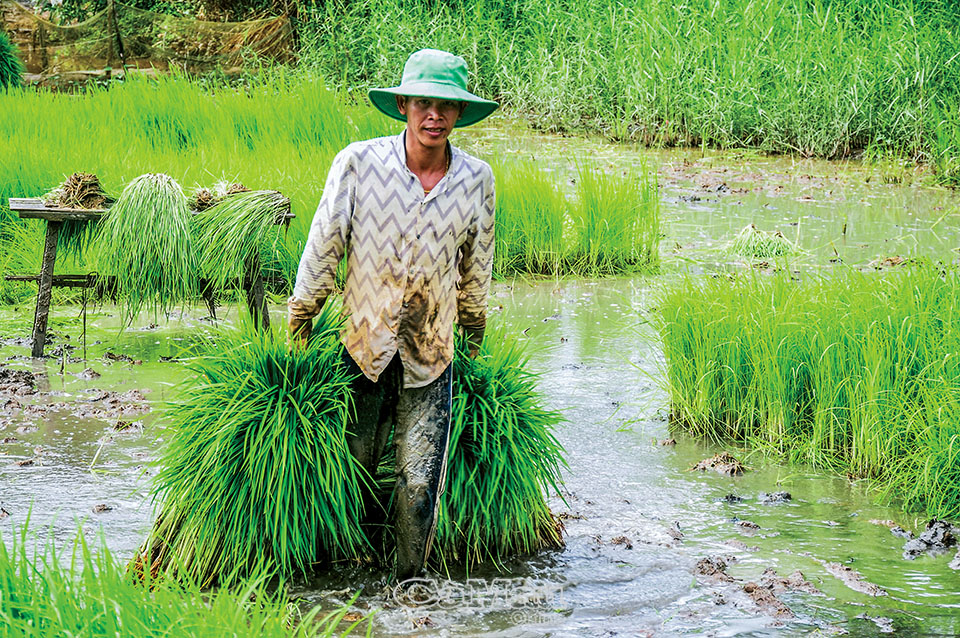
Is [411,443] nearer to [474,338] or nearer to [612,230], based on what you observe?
[474,338]

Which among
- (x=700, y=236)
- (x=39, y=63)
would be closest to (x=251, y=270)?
(x=700, y=236)

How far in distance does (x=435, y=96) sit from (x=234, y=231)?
2306 millimetres

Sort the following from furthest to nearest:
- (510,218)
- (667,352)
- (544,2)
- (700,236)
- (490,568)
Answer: (544,2)
(700,236)
(510,218)
(667,352)
(490,568)

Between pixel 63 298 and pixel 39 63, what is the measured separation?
10.1 m

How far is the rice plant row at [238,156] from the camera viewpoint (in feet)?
22.6

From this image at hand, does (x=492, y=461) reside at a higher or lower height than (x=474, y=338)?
lower

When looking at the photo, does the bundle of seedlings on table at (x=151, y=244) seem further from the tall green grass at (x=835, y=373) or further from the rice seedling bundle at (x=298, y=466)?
the tall green grass at (x=835, y=373)

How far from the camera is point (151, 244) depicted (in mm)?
A: 5348

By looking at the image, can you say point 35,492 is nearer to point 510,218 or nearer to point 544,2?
point 510,218

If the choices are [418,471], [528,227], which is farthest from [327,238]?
[528,227]

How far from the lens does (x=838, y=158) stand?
1157cm

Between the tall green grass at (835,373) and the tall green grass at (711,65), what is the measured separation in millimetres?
6765

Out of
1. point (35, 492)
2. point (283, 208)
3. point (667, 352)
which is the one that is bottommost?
point (35, 492)

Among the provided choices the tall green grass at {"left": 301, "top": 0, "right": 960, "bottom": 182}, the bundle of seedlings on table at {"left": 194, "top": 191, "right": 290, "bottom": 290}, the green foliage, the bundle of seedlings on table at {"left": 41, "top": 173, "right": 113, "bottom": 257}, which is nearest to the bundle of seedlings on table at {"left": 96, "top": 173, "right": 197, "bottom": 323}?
the bundle of seedlings on table at {"left": 194, "top": 191, "right": 290, "bottom": 290}
